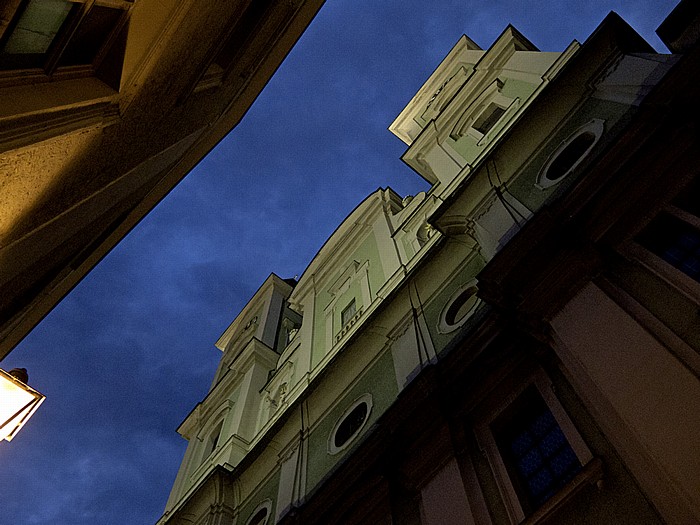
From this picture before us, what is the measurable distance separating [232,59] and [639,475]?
8538mm

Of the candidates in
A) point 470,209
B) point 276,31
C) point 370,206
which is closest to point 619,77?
point 470,209

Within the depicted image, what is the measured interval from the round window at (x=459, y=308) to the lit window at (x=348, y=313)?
6.59 meters

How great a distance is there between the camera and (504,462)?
9.03 m

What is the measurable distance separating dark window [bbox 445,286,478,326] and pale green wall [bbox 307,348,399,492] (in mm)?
2050

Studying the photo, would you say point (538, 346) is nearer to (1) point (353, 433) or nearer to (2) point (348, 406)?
(1) point (353, 433)

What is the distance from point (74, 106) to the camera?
534 centimetres

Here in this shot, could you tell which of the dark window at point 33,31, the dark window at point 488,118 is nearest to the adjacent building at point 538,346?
the dark window at point 488,118

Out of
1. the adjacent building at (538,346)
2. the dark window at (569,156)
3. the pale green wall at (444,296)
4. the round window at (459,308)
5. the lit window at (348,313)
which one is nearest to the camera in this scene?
the adjacent building at (538,346)

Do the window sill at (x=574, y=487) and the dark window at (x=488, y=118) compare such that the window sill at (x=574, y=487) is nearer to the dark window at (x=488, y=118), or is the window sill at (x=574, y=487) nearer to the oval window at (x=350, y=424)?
the oval window at (x=350, y=424)

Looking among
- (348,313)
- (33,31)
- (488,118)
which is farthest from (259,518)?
(488,118)

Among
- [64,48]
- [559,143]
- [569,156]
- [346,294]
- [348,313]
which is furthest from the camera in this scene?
[346,294]

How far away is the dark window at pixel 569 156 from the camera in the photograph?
12.1 meters

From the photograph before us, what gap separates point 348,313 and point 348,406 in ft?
18.9

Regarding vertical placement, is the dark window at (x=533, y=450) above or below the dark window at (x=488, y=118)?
below
